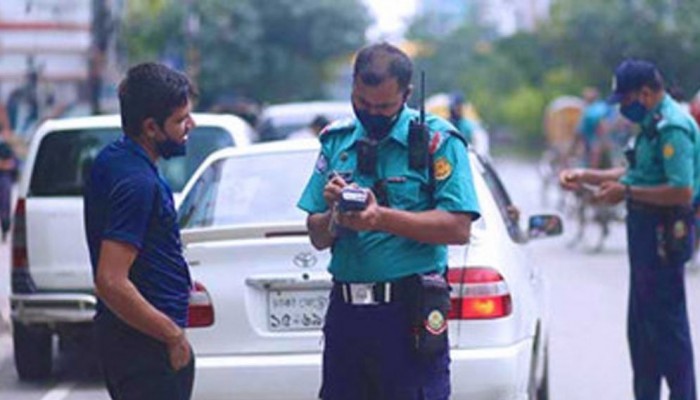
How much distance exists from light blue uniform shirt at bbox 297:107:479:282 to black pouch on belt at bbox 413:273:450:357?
0.08m

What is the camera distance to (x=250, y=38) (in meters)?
41.1

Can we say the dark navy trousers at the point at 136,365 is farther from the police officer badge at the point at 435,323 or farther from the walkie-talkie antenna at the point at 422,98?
the walkie-talkie antenna at the point at 422,98

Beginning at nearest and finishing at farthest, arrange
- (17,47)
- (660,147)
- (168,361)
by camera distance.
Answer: (168,361)
(660,147)
(17,47)

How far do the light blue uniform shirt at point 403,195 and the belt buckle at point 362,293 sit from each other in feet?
0.07

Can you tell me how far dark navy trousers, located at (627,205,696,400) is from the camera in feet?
26.8

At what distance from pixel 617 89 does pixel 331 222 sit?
3.21m

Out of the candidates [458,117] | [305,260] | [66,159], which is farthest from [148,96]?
[458,117]

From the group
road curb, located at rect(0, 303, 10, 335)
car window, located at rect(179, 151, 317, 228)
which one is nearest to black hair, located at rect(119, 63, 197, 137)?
car window, located at rect(179, 151, 317, 228)

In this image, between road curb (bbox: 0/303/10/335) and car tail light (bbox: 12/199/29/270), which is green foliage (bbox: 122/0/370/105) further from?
car tail light (bbox: 12/199/29/270)

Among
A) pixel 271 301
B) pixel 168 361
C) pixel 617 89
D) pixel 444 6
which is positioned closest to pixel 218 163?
pixel 271 301

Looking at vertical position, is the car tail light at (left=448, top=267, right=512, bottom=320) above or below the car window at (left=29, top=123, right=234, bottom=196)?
below

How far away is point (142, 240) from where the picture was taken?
5.15 metres

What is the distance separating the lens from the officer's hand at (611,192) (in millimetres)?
8219

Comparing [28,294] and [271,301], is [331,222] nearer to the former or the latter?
[271,301]
